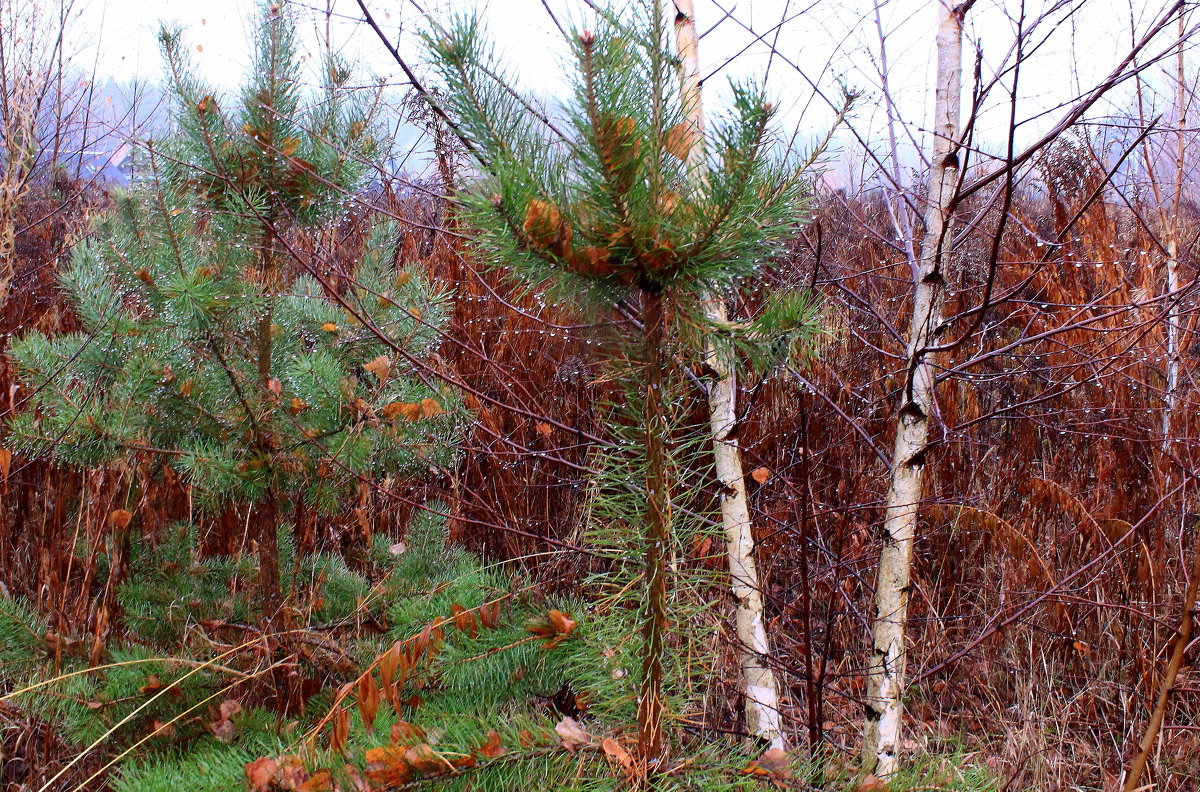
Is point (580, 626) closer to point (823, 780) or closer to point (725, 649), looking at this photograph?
point (823, 780)

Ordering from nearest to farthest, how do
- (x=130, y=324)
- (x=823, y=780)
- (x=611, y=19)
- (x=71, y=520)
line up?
1. (x=611, y=19)
2. (x=823, y=780)
3. (x=130, y=324)
4. (x=71, y=520)

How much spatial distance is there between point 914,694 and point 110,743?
7.81ft

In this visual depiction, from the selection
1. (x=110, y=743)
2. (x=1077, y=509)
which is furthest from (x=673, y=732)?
(x=1077, y=509)

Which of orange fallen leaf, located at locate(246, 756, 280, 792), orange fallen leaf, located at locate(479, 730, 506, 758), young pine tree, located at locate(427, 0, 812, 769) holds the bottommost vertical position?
orange fallen leaf, located at locate(246, 756, 280, 792)

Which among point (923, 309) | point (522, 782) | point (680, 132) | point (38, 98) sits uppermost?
point (38, 98)

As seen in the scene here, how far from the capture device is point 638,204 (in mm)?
923

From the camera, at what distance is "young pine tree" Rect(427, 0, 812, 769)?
0.91m

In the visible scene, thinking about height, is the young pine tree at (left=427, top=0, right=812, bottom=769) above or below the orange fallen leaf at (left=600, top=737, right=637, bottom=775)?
above

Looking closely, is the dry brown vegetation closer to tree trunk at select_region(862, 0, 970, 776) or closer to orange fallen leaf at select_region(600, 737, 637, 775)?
tree trunk at select_region(862, 0, 970, 776)

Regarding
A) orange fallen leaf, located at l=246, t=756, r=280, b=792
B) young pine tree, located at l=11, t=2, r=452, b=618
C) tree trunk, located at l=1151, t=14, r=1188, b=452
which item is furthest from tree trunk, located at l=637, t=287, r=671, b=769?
tree trunk, located at l=1151, t=14, r=1188, b=452

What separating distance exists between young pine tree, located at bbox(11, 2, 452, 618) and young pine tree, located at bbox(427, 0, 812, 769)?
35.0 inches

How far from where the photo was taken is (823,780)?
3.60 feet

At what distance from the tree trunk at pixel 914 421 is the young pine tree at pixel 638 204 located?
84 centimetres

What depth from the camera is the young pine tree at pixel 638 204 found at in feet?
3.00
